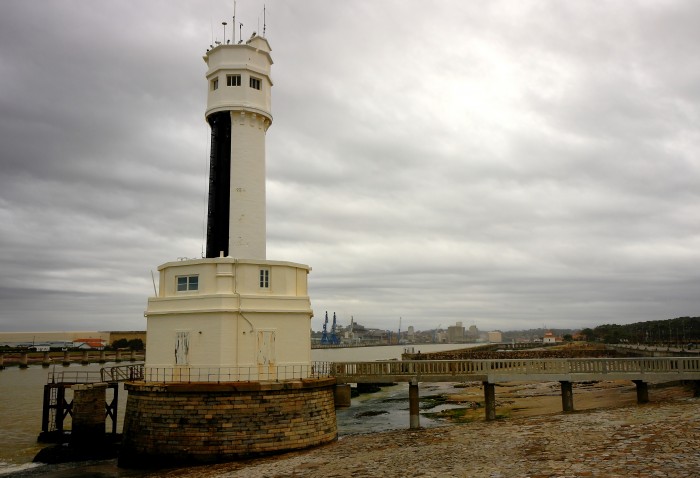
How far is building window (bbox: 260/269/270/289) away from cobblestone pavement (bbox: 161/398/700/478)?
6.57m

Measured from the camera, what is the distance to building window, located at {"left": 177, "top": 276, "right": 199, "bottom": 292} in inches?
902

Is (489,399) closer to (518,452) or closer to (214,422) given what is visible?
(518,452)

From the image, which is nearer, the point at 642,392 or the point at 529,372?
the point at 642,392

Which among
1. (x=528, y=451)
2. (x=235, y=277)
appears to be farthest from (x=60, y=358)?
(x=528, y=451)

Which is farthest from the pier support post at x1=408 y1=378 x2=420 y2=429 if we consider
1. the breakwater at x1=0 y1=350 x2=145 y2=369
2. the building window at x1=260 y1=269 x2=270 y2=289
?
the breakwater at x1=0 y1=350 x2=145 y2=369

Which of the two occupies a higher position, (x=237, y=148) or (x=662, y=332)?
(x=237, y=148)

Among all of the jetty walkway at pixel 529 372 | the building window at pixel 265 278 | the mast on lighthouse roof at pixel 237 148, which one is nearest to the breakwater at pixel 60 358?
the mast on lighthouse roof at pixel 237 148

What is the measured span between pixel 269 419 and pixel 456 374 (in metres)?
8.38

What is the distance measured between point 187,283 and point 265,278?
3.15 meters

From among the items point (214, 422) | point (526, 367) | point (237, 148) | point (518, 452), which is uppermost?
point (237, 148)

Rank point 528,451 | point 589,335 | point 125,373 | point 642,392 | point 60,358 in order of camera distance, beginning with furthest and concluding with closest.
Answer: point 589,335 → point 60,358 → point 125,373 → point 642,392 → point 528,451

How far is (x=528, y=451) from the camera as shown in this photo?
16.4 meters

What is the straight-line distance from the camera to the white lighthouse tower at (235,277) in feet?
72.1

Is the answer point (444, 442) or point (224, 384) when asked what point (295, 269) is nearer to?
point (224, 384)
